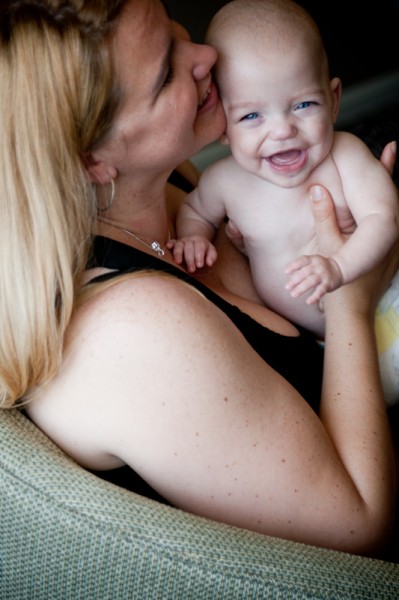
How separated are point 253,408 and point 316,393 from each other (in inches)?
11.9

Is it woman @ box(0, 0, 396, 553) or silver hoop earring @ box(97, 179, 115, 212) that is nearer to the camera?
woman @ box(0, 0, 396, 553)

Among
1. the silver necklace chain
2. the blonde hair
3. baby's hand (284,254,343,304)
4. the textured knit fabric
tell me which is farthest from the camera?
the silver necklace chain

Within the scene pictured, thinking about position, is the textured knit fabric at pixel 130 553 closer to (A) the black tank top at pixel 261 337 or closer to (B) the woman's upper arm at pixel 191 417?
(B) the woman's upper arm at pixel 191 417

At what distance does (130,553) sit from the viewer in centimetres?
99

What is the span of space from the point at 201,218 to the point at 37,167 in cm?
52

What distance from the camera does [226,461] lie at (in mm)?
1066

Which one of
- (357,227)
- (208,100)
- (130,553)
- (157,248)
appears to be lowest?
(130,553)

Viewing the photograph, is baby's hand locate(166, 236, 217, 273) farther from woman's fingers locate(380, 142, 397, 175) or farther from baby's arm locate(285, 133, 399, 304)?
woman's fingers locate(380, 142, 397, 175)

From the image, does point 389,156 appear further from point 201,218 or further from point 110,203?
point 110,203

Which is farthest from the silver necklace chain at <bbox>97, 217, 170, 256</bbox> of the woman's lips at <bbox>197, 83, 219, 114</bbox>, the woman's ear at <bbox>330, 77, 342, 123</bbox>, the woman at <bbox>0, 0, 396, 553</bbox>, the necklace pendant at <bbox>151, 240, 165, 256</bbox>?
the woman's ear at <bbox>330, 77, 342, 123</bbox>

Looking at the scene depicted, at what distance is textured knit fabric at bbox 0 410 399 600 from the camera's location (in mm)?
972

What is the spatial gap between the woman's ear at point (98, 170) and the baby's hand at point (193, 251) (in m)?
0.23

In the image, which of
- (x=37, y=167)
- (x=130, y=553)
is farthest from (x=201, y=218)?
(x=130, y=553)

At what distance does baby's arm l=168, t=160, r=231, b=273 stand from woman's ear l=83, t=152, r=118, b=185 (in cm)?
24
